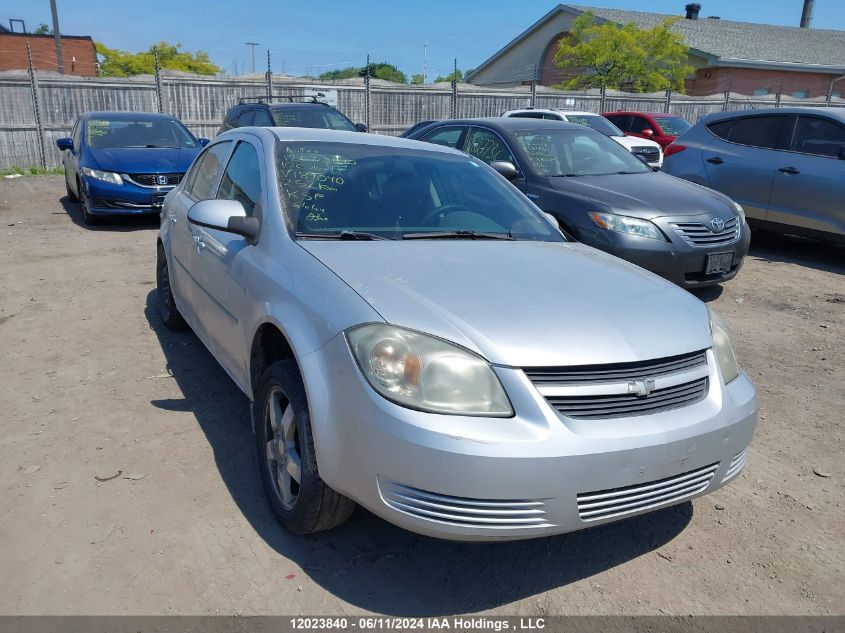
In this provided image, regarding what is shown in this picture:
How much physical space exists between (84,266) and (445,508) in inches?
260

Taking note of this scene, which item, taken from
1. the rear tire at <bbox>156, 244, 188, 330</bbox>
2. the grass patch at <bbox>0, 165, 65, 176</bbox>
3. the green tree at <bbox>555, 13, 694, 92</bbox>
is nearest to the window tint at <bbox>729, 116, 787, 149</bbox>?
the rear tire at <bbox>156, 244, 188, 330</bbox>

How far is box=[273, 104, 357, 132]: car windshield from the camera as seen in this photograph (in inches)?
483

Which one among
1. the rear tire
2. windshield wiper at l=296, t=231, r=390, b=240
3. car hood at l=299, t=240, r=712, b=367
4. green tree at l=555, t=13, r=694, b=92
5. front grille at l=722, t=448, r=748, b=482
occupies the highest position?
green tree at l=555, t=13, r=694, b=92

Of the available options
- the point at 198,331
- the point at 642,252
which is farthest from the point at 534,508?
the point at 642,252

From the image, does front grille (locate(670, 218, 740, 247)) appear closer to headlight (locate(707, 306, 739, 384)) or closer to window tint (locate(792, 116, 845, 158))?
window tint (locate(792, 116, 845, 158))

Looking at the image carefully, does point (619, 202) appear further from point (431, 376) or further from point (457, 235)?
point (431, 376)

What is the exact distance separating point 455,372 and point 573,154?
556 centimetres

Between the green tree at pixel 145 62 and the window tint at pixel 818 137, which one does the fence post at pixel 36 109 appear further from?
the green tree at pixel 145 62

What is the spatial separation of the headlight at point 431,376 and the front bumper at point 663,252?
3.99 meters

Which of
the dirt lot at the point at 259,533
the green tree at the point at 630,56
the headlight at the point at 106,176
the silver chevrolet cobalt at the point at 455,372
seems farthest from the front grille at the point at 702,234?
the green tree at the point at 630,56

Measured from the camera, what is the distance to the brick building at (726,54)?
36156mm

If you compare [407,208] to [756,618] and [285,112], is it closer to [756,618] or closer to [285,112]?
[756,618]

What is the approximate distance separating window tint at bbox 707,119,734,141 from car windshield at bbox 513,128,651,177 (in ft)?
7.16

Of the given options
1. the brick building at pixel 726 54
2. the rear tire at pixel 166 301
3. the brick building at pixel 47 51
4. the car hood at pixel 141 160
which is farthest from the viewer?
the brick building at pixel 47 51
